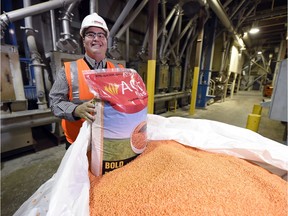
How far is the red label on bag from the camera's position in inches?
20.5

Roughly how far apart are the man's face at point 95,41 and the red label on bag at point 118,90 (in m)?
0.32

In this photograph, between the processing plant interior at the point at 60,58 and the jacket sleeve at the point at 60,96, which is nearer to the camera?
the jacket sleeve at the point at 60,96

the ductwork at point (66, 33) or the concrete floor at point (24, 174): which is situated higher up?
the ductwork at point (66, 33)

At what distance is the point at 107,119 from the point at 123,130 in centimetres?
7

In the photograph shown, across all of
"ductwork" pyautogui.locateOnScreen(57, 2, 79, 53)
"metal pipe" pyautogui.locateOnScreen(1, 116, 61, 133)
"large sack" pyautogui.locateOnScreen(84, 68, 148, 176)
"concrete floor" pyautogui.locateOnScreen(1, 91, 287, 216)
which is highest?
"ductwork" pyautogui.locateOnScreen(57, 2, 79, 53)

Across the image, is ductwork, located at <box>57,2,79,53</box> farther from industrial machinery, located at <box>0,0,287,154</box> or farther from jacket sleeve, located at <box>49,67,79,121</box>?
jacket sleeve, located at <box>49,67,79,121</box>

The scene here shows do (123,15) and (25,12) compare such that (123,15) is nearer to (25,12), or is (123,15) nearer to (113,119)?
(25,12)

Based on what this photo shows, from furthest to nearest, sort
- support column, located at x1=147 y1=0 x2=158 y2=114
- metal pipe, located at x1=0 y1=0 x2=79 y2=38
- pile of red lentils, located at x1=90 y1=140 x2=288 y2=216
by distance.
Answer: support column, located at x1=147 y1=0 x2=158 y2=114, metal pipe, located at x1=0 y1=0 x2=79 y2=38, pile of red lentils, located at x1=90 y1=140 x2=288 y2=216

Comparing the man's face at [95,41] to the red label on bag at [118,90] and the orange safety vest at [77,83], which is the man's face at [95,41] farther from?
the red label on bag at [118,90]

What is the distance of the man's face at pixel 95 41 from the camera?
0.78 m

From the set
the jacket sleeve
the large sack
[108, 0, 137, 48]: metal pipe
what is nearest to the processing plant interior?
[108, 0, 137, 48]: metal pipe

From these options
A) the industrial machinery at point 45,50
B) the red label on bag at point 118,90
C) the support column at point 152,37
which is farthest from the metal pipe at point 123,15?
the red label on bag at point 118,90

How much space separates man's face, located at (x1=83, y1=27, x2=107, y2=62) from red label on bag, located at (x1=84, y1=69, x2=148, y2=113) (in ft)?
1.07

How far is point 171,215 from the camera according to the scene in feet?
1.27
